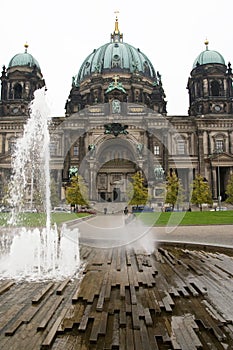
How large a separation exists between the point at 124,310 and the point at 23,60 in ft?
212

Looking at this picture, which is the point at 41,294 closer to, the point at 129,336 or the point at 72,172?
the point at 129,336

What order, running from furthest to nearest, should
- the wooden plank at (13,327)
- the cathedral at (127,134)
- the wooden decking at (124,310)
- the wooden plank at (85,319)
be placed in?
the cathedral at (127,134), the wooden plank at (85,319), the wooden plank at (13,327), the wooden decking at (124,310)

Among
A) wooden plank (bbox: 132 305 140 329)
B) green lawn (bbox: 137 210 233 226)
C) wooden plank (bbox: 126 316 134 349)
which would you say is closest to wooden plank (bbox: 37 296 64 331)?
wooden plank (bbox: 126 316 134 349)

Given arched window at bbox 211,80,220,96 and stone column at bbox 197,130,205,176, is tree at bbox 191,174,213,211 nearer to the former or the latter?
stone column at bbox 197,130,205,176

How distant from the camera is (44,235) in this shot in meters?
13.0

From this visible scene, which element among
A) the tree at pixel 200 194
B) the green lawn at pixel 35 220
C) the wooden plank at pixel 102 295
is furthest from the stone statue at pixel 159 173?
the wooden plank at pixel 102 295

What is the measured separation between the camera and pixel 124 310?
21.5 ft

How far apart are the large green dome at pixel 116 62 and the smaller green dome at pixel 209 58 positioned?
496 inches

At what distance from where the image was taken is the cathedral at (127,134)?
55938 mm

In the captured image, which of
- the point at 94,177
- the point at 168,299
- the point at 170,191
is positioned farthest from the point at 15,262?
the point at 94,177

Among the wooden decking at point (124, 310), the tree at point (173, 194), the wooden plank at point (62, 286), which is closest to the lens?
the wooden decking at point (124, 310)

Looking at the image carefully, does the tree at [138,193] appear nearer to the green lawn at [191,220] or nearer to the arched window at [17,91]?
the green lawn at [191,220]

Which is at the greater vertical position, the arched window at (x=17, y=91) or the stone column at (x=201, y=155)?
the arched window at (x=17, y=91)

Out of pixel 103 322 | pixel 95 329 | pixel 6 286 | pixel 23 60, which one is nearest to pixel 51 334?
pixel 95 329
